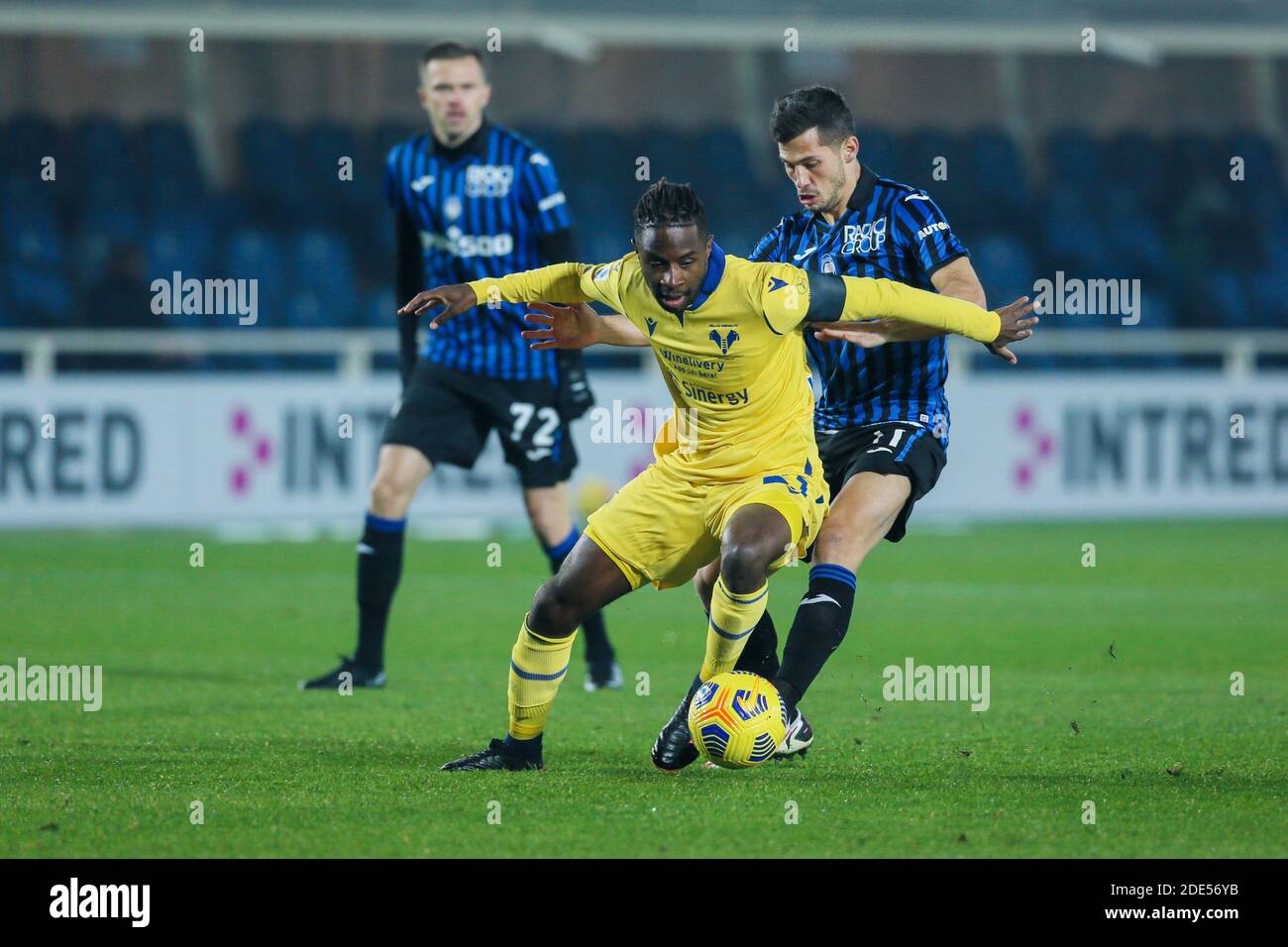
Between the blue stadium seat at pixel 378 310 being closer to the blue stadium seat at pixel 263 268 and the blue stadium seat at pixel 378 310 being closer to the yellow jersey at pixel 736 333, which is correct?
the blue stadium seat at pixel 263 268

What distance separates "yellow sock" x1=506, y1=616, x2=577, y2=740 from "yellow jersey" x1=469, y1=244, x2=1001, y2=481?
623mm

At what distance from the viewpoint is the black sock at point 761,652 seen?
602 centimetres

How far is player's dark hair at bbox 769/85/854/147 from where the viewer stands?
5805 mm

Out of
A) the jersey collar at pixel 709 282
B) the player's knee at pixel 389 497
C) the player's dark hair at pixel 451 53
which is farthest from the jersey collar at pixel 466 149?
the jersey collar at pixel 709 282

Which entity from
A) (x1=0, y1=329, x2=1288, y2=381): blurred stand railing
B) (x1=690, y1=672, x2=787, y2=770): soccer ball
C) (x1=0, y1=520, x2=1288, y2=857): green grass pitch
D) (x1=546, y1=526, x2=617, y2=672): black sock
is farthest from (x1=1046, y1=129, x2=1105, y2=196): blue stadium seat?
(x1=690, y1=672, x2=787, y2=770): soccer ball

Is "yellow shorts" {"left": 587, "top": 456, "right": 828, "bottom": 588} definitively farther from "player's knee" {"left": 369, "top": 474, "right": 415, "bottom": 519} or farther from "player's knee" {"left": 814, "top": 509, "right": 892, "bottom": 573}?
"player's knee" {"left": 369, "top": 474, "right": 415, "bottom": 519}

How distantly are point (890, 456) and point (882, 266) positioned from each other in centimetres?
59

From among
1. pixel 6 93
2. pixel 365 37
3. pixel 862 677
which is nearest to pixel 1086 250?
pixel 365 37

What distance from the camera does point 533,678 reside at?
5418 mm

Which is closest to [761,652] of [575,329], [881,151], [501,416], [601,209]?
[575,329]

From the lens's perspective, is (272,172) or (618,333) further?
(272,172)

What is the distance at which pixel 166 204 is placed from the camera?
18.0m

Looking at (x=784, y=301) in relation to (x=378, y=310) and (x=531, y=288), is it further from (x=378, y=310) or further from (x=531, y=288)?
(x=378, y=310)

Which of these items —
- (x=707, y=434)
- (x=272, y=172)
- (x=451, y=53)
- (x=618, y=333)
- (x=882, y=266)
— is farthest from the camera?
(x=272, y=172)
